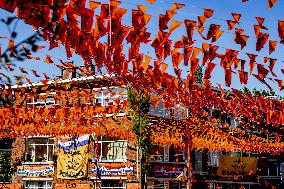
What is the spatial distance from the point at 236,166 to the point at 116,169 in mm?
14192

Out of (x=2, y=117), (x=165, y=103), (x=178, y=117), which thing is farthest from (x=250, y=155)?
(x=2, y=117)

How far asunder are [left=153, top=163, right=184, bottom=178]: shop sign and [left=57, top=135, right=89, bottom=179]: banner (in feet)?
18.7

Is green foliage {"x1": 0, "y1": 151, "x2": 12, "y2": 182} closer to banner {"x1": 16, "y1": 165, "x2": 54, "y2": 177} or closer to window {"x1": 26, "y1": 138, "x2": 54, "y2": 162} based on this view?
banner {"x1": 16, "y1": 165, "x2": 54, "y2": 177}

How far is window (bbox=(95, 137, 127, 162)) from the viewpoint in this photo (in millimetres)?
32562

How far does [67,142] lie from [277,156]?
23430mm

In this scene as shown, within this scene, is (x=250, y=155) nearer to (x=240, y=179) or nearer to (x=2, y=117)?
(x=240, y=179)

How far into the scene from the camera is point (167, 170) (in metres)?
32.8

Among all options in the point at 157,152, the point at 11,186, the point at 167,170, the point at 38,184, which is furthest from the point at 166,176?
the point at 11,186

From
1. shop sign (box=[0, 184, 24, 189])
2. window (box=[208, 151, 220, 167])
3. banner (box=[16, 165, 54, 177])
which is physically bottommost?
shop sign (box=[0, 184, 24, 189])

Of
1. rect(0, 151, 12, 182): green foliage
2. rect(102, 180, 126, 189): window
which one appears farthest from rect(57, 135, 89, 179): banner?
rect(0, 151, 12, 182): green foliage

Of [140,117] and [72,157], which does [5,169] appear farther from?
[140,117]

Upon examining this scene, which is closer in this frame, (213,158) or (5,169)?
(5,169)

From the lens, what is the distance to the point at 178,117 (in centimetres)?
3459

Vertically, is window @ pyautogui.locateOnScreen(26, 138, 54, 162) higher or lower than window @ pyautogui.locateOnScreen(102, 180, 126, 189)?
higher
